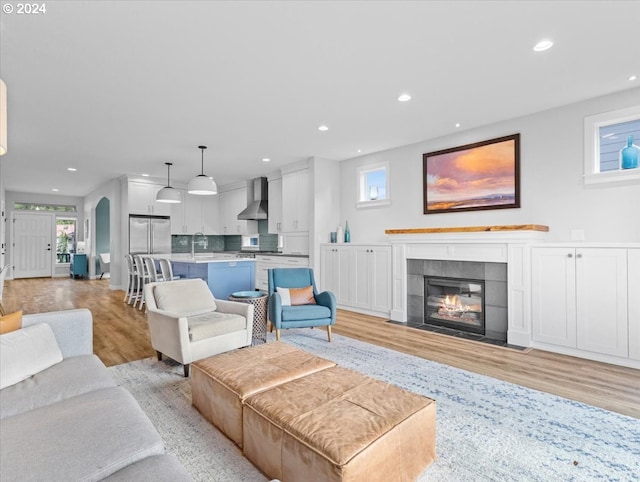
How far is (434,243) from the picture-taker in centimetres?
471

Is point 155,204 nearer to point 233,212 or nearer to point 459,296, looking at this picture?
point 233,212

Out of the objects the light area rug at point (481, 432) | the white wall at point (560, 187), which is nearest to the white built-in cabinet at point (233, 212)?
the white wall at point (560, 187)

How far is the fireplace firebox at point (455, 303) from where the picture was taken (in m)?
4.39

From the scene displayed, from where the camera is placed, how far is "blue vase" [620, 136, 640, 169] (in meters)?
3.46

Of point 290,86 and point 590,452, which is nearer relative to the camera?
point 590,452

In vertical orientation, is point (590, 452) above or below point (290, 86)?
below

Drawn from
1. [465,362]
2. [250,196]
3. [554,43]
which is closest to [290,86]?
[554,43]

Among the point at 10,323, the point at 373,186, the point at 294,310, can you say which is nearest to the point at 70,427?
the point at 10,323

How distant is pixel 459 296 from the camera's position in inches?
181

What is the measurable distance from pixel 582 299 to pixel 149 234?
8.08 metres

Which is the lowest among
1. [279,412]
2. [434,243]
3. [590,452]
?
[590,452]

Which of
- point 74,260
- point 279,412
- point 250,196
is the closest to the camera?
point 279,412

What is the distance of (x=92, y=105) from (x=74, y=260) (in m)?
9.21

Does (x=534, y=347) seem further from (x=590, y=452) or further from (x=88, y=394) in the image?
(x=88, y=394)
